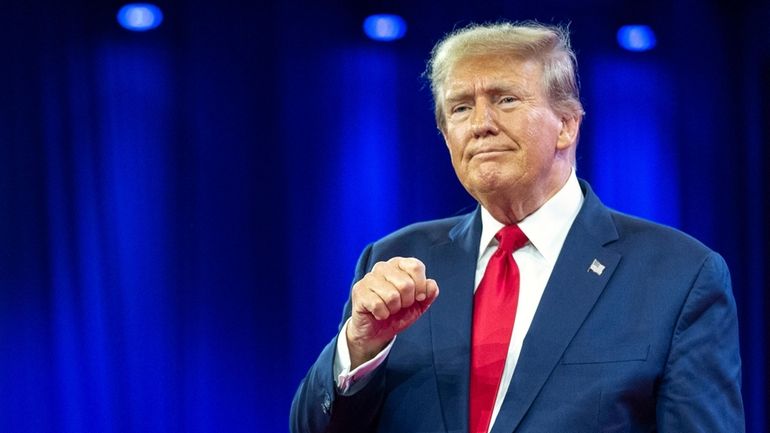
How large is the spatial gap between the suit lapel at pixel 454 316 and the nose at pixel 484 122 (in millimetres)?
198

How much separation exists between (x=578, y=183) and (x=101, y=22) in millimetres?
2533

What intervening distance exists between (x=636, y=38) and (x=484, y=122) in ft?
8.06

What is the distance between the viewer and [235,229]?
13.1 ft

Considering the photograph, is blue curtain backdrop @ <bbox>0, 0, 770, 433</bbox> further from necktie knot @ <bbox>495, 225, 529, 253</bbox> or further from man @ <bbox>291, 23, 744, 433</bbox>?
necktie knot @ <bbox>495, 225, 529, 253</bbox>

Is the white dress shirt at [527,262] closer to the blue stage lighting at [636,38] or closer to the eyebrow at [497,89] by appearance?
the eyebrow at [497,89]

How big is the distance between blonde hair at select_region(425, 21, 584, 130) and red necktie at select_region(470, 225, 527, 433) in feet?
0.94

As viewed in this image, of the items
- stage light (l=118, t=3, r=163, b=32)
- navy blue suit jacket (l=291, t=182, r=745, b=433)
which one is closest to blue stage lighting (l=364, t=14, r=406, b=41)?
stage light (l=118, t=3, r=163, b=32)

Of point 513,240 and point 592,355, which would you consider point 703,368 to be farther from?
point 513,240

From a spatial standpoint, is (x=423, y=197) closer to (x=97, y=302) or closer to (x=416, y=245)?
(x=97, y=302)

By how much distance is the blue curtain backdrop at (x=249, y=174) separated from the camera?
388cm

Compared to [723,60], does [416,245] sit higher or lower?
lower

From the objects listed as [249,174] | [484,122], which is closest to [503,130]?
[484,122]

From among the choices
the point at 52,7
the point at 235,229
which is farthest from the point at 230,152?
the point at 52,7

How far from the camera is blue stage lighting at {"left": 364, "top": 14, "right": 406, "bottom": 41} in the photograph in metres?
4.07
